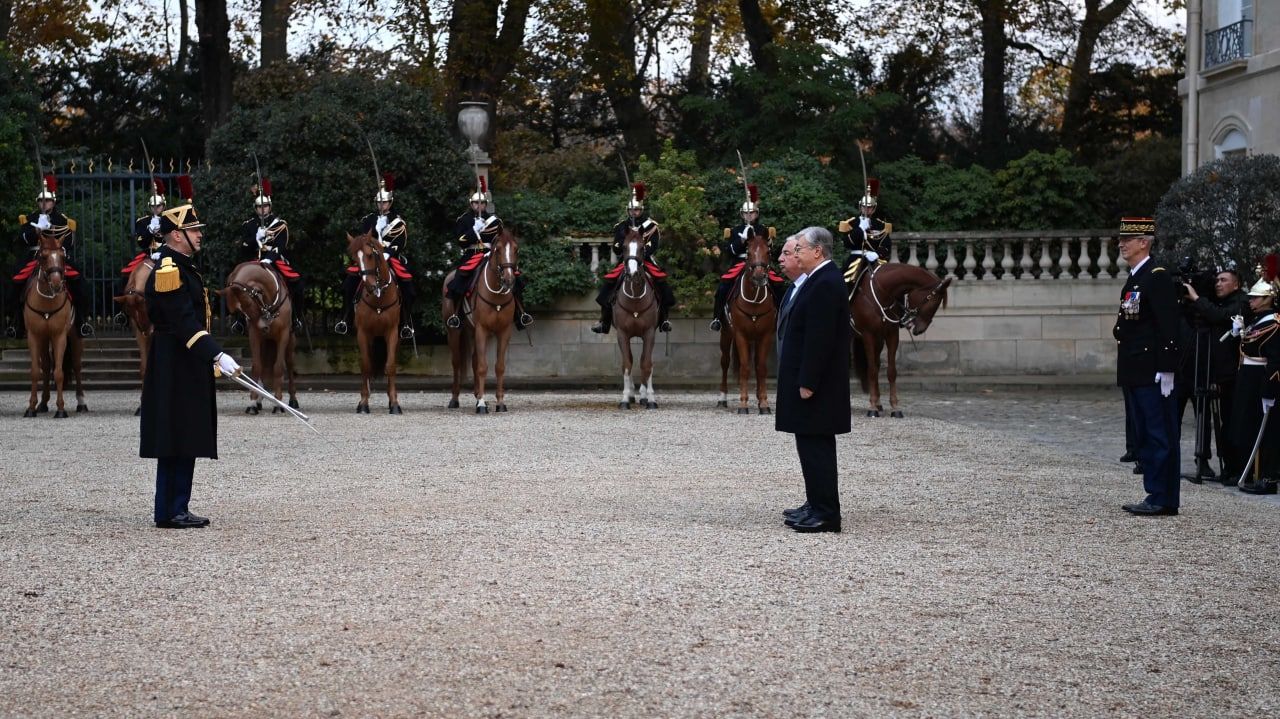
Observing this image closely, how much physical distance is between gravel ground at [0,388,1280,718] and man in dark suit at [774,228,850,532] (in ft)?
1.05

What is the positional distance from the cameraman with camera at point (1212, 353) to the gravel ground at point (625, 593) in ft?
2.63

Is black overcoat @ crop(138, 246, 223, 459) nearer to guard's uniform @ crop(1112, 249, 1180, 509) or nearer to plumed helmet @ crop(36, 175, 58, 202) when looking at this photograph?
guard's uniform @ crop(1112, 249, 1180, 509)

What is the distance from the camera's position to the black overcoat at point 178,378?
936 centimetres

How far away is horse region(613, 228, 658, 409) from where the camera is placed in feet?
60.6

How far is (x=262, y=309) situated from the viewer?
17984mm

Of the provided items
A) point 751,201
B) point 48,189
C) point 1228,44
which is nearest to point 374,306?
point 48,189

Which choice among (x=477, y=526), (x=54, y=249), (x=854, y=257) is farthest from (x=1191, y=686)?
(x=54, y=249)

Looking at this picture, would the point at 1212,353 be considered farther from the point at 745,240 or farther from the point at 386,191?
the point at 386,191

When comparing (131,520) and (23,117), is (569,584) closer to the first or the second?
(131,520)

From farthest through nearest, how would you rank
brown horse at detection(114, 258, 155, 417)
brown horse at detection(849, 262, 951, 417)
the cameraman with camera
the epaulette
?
1. brown horse at detection(849, 262, 951, 417)
2. brown horse at detection(114, 258, 155, 417)
3. the cameraman with camera
4. the epaulette

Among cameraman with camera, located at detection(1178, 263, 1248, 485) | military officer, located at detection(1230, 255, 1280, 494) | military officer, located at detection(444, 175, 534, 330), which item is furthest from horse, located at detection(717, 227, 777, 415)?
military officer, located at detection(1230, 255, 1280, 494)

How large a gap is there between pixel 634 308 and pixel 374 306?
3.05m

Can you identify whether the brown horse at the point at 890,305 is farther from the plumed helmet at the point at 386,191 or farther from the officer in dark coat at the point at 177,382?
the officer in dark coat at the point at 177,382

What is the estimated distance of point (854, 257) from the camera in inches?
737
